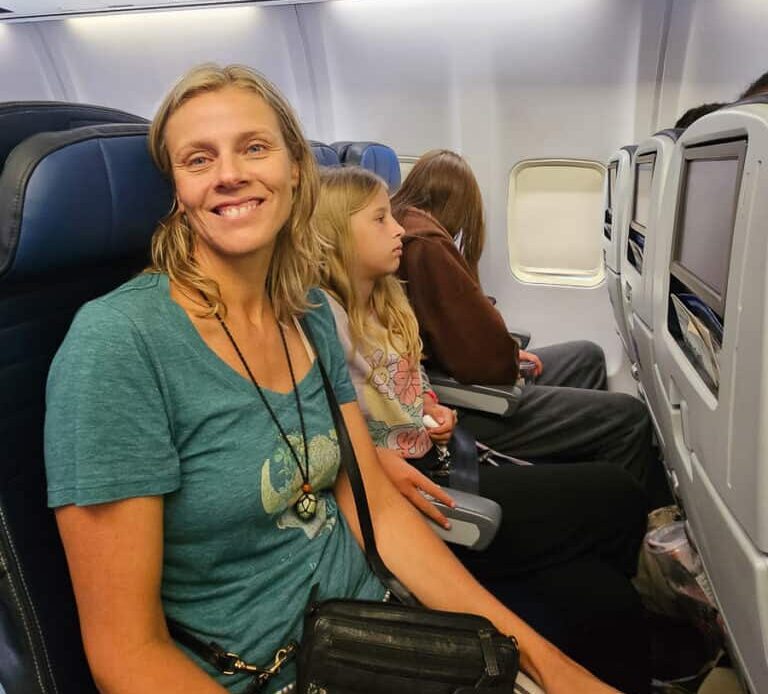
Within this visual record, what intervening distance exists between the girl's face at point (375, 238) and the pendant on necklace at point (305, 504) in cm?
95

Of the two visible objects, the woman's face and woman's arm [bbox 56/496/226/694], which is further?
the woman's face

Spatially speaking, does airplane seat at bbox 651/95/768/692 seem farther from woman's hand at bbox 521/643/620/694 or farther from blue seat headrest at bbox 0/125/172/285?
blue seat headrest at bbox 0/125/172/285

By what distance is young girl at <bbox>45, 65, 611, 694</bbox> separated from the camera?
0.89m

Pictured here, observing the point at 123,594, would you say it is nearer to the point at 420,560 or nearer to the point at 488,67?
the point at 420,560

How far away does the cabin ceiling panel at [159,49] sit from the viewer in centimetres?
449

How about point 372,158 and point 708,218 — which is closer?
point 708,218

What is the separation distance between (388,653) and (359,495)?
380 millimetres

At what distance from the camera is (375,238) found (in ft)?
6.47

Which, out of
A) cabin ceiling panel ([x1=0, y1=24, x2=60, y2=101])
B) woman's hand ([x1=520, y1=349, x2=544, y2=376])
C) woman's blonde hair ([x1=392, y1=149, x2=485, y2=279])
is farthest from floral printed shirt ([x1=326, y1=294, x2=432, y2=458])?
cabin ceiling panel ([x1=0, y1=24, x2=60, y2=101])

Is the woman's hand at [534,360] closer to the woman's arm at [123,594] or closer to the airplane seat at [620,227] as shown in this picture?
the airplane seat at [620,227]

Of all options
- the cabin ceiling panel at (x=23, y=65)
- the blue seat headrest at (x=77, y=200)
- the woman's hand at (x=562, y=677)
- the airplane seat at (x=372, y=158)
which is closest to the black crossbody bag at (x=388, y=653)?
the woman's hand at (x=562, y=677)

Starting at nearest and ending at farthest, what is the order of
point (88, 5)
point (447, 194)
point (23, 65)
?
point (447, 194) → point (88, 5) → point (23, 65)

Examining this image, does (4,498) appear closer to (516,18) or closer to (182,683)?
(182,683)

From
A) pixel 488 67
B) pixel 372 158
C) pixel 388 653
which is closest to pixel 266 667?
pixel 388 653
